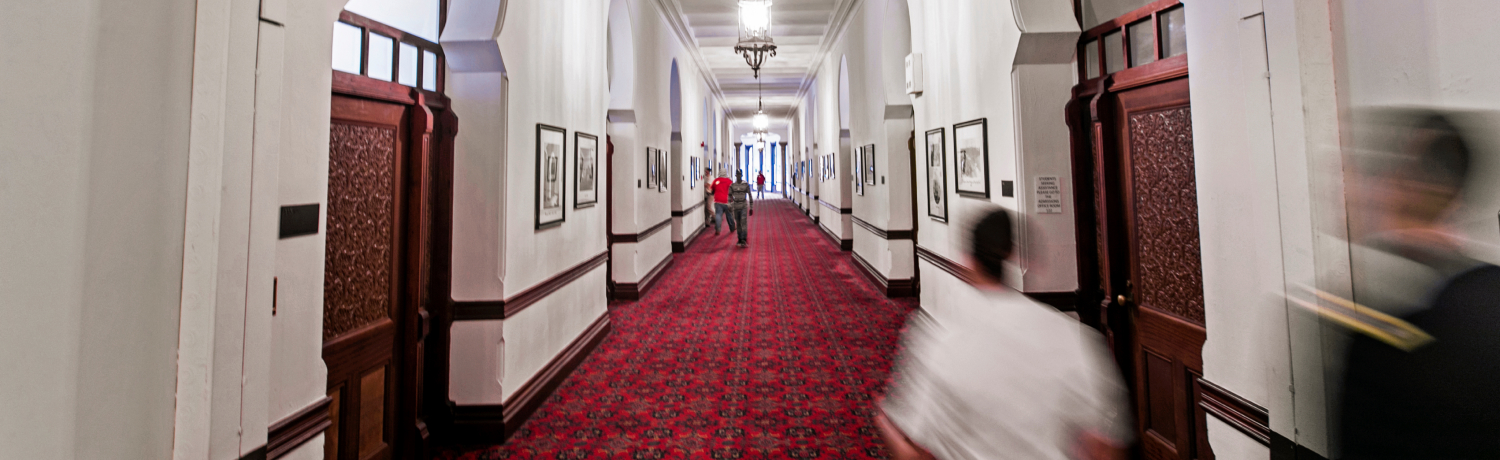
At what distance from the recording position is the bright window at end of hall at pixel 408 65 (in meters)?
2.87

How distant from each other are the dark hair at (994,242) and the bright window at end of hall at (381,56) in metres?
2.74

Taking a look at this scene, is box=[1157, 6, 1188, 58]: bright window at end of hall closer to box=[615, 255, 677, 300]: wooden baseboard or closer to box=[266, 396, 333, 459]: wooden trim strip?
box=[266, 396, 333, 459]: wooden trim strip

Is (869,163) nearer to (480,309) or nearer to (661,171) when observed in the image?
(661,171)

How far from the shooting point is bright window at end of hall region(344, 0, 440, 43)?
281 cm

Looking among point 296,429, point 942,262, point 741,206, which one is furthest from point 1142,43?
point 741,206

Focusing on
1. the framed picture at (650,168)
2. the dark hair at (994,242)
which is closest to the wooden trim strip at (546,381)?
the dark hair at (994,242)

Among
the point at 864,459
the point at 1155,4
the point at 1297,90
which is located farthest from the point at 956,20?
the point at 864,459

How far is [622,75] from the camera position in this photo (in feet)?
23.0

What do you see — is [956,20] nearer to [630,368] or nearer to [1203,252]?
[1203,252]

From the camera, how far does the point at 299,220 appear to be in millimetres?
1961

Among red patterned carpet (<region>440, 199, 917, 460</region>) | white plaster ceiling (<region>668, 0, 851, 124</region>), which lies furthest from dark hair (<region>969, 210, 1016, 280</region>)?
white plaster ceiling (<region>668, 0, 851, 124</region>)

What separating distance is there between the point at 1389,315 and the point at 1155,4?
1.74m

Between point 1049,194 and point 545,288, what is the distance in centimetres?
341

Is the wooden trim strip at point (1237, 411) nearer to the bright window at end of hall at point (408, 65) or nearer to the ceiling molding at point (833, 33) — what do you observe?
the bright window at end of hall at point (408, 65)
